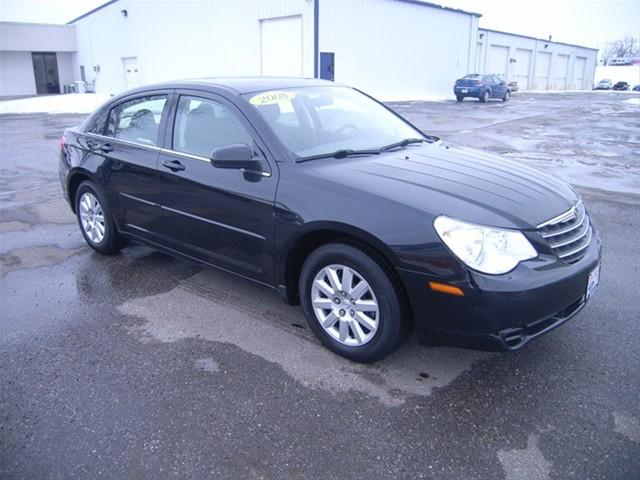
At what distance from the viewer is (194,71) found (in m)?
32.5

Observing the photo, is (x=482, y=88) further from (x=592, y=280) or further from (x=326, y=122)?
(x=592, y=280)

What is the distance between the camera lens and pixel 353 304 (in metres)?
3.18

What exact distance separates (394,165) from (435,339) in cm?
119

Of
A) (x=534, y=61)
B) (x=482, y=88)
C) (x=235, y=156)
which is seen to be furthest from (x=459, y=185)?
(x=534, y=61)

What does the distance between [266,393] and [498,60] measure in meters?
45.4

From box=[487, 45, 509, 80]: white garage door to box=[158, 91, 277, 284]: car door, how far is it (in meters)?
42.1

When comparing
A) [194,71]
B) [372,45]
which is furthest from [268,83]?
[194,71]

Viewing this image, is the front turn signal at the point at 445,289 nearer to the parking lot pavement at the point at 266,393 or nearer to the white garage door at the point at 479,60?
the parking lot pavement at the point at 266,393

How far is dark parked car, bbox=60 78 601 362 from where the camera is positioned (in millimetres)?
2799

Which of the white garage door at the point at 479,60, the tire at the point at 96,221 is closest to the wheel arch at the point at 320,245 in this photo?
the tire at the point at 96,221

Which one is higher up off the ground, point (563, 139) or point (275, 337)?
point (563, 139)

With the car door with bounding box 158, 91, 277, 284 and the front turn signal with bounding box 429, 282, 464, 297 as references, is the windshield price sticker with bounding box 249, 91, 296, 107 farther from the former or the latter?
the front turn signal with bounding box 429, 282, 464, 297

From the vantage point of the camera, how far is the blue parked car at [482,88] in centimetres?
3098

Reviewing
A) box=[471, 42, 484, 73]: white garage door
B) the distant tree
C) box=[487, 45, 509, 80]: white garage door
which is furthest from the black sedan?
the distant tree
